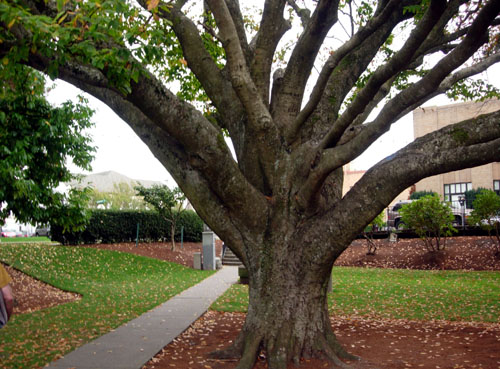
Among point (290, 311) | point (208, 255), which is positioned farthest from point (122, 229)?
point (290, 311)

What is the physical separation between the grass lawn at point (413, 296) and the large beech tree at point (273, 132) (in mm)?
4048

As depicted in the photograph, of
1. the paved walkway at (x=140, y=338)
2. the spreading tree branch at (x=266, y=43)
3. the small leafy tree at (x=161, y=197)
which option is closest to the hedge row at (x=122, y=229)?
the small leafy tree at (x=161, y=197)

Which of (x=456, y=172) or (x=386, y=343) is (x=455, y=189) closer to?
(x=456, y=172)

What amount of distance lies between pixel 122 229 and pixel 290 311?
1897 centimetres

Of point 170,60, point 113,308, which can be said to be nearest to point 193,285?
point 113,308

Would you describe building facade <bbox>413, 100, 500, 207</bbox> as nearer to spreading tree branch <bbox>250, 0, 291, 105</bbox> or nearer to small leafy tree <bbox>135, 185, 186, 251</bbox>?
small leafy tree <bbox>135, 185, 186, 251</bbox>

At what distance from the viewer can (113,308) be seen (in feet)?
33.2

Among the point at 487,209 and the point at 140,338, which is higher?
the point at 487,209

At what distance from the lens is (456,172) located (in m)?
39.2

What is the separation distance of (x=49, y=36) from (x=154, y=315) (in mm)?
6215

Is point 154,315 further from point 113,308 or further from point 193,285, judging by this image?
point 193,285

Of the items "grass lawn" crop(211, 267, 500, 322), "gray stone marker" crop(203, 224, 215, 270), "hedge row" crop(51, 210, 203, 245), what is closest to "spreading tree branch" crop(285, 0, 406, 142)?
"grass lawn" crop(211, 267, 500, 322)

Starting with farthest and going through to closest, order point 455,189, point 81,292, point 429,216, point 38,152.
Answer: point 455,189
point 429,216
point 81,292
point 38,152

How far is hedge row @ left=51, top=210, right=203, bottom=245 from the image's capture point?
70.5 feet
